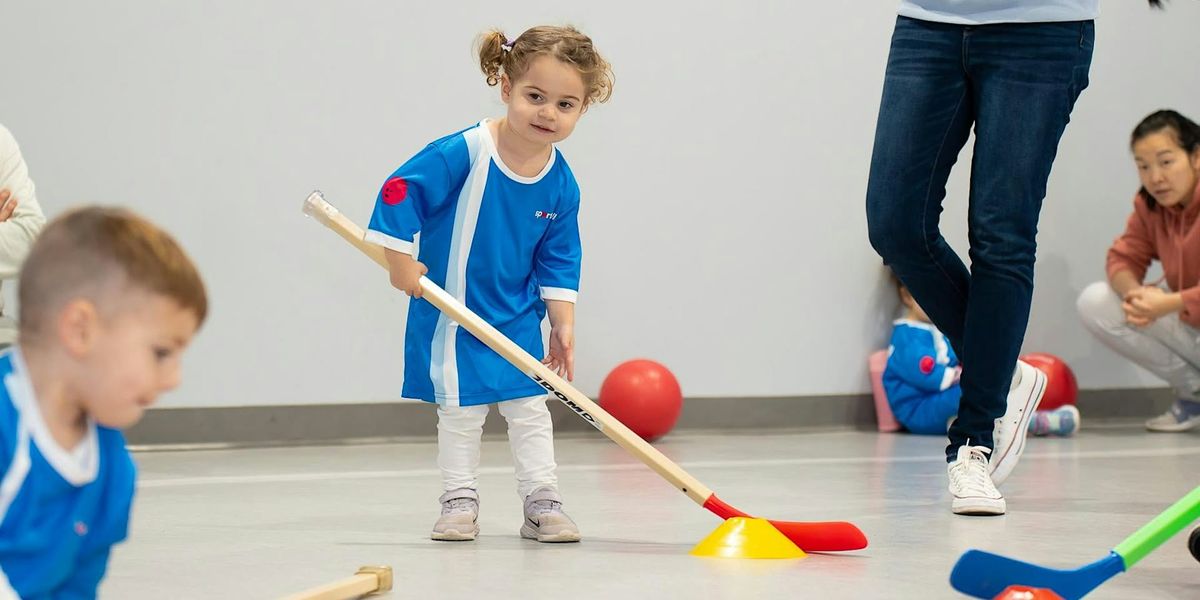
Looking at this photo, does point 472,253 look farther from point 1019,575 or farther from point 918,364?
point 918,364

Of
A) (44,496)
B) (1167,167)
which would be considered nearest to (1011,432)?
(1167,167)

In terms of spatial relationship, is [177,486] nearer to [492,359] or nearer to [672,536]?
[492,359]

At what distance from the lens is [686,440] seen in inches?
158

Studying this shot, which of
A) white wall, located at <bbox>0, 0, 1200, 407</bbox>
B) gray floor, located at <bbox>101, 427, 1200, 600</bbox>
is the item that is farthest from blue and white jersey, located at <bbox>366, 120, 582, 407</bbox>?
white wall, located at <bbox>0, 0, 1200, 407</bbox>

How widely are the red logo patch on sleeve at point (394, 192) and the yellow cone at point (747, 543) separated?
73 centimetres

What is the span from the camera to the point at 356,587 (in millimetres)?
1711

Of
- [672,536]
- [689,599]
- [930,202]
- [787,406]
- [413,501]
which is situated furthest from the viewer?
[787,406]

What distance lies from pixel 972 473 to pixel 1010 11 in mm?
832

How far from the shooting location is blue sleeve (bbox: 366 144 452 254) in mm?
2197

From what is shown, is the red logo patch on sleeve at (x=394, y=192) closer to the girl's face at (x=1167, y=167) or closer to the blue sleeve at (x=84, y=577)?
the blue sleeve at (x=84, y=577)

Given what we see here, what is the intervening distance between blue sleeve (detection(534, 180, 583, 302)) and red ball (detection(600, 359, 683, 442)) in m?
1.45

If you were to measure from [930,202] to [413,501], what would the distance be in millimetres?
1159

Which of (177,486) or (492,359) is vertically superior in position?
(492,359)

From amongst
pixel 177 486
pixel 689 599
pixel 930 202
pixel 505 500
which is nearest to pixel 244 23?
pixel 177 486
